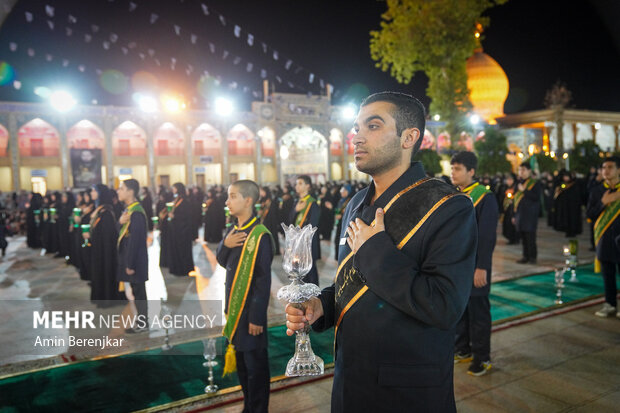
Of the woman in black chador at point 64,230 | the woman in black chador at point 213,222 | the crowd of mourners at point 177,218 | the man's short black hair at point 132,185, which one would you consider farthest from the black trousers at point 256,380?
the woman in black chador at point 213,222

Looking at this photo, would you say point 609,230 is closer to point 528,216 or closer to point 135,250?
point 528,216

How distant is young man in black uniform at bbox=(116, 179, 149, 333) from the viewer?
5891 mm

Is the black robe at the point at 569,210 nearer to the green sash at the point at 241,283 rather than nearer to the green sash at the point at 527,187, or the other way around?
the green sash at the point at 527,187

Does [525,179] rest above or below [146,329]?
above

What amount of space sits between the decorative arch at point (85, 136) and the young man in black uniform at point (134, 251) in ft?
96.1

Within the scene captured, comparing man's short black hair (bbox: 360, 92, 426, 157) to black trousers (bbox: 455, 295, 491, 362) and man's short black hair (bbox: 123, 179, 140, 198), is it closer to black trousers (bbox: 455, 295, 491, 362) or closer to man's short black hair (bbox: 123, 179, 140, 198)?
black trousers (bbox: 455, 295, 491, 362)

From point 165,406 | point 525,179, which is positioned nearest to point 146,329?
point 165,406

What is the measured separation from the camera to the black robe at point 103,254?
266 inches

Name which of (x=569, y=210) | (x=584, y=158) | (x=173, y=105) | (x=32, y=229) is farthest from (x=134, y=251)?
(x=173, y=105)

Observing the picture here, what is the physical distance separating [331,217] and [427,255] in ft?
43.5

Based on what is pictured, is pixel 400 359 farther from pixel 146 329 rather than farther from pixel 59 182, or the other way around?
pixel 59 182

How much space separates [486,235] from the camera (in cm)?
449

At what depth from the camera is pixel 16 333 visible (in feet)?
19.7

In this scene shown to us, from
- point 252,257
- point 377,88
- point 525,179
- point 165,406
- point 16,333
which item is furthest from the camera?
point 377,88
